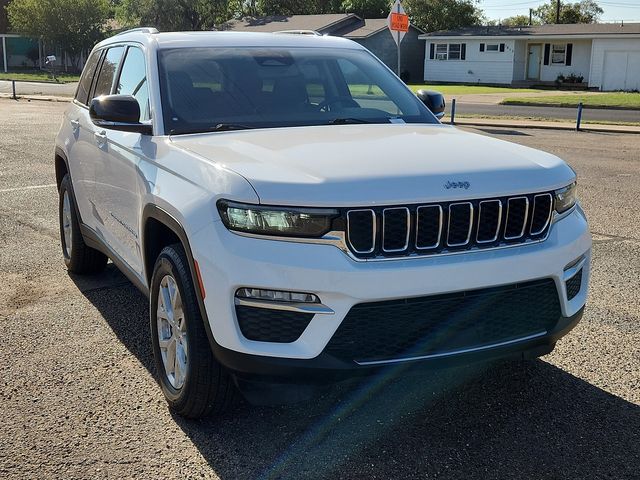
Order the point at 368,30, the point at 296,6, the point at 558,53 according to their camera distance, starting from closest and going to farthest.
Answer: the point at 558,53 < the point at 368,30 < the point at 296,6

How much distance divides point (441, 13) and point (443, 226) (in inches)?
2607

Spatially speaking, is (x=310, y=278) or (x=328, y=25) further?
(x=328, y=25)

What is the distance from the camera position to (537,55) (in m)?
51.0

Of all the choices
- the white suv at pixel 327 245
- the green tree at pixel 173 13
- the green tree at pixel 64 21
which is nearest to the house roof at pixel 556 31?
the green tree at pixel 173 13

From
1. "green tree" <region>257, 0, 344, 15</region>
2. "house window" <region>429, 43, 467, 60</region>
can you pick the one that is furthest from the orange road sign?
"green tree" <region>257, 0, 344, 15</region>

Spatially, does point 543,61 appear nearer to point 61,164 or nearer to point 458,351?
point 61,164

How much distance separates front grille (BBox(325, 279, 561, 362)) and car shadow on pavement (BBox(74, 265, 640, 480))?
0.16 m

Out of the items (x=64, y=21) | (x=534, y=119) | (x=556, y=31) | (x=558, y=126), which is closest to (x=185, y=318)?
(x=558, y=126)

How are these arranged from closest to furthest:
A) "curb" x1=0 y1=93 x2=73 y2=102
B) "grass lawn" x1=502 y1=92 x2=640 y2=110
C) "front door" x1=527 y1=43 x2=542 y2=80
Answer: "grass lawn" x1=502 y1=92 x2=640 y2=110, "curb" x1=0 y1=93 x2=73 y2=102, "front door" x1=527 y1=43 x2=542 y2=80

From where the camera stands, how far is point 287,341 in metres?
3.18

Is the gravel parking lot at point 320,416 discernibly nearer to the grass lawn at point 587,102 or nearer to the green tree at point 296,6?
the grass lawn at point 587,102

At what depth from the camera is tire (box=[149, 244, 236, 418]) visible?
11.4 ft

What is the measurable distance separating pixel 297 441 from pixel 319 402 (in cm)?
43

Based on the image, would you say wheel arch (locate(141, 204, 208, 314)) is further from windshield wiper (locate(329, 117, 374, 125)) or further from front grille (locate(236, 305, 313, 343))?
windshield wiper (locate(329, 117, 374, 125))
